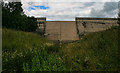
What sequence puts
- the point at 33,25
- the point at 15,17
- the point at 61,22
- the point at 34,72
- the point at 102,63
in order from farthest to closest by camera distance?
1. the point at 61,22
2. the point at 33,25
3. the point at 15,17
4. the point at 102,63
5. the point at 34,72

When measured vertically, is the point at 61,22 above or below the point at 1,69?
above

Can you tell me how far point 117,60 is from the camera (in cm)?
413

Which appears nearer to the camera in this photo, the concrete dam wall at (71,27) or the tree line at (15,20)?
the tree line at (15,20)

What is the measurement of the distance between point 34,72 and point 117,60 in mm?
3245

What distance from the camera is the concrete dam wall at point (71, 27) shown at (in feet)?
74.2

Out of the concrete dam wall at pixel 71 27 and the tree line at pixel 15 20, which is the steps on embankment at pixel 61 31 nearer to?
the concrete dam wall at pixel 71 27

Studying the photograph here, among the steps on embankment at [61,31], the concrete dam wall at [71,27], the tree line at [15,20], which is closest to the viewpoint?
the tree line at [15,20]

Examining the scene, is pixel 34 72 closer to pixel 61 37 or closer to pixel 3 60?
pixel 3 60

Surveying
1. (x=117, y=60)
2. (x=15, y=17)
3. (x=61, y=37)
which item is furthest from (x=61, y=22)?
(x=117, y=60)

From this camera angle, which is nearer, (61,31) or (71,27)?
(61,31)

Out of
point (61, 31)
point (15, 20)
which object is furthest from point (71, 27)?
point (15, 20)

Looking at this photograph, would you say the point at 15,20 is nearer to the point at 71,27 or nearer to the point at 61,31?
the point at 61,31

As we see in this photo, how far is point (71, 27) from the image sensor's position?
2611cm

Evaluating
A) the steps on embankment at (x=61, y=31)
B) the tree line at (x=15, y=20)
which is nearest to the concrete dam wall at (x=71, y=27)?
the steps on embankment at (x=61, y=31)
